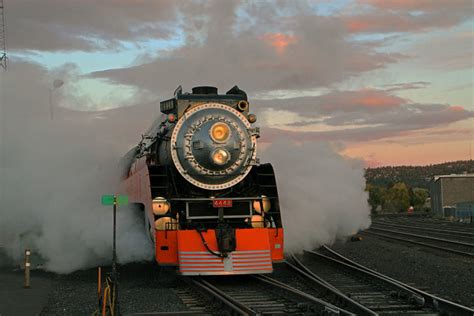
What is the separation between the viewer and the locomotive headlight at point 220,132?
1293 centimetres

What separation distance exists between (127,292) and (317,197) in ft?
25.7

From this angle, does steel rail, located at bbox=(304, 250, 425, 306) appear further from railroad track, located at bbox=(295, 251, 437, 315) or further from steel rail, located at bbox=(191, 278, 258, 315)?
steel rail, located at bbox=(191, 278, 258, 315)


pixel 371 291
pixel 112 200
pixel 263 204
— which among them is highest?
pixel 112 200

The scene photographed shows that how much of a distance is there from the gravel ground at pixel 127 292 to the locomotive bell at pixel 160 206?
1518 millimetres

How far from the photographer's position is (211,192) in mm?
13531

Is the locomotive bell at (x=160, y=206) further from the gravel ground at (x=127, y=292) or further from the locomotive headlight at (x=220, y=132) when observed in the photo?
the locomotive headlight at (x=220, y=132)

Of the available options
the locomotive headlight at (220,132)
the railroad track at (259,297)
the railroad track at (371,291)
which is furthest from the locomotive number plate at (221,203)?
the railroad track at (371,291)

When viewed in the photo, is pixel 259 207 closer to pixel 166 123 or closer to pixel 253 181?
pixel 253 181

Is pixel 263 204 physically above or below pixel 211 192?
below

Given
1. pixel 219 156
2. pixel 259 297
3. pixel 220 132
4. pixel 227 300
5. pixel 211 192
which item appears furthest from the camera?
pixel 211 192

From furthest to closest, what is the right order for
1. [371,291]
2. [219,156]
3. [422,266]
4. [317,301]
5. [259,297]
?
[422,266] < [219,156] < [371,291] < [259,297] < [317,301]

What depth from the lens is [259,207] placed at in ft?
45.0

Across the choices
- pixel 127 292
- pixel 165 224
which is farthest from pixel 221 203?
pixel 127 292

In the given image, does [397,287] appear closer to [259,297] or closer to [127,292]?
[259,297]
